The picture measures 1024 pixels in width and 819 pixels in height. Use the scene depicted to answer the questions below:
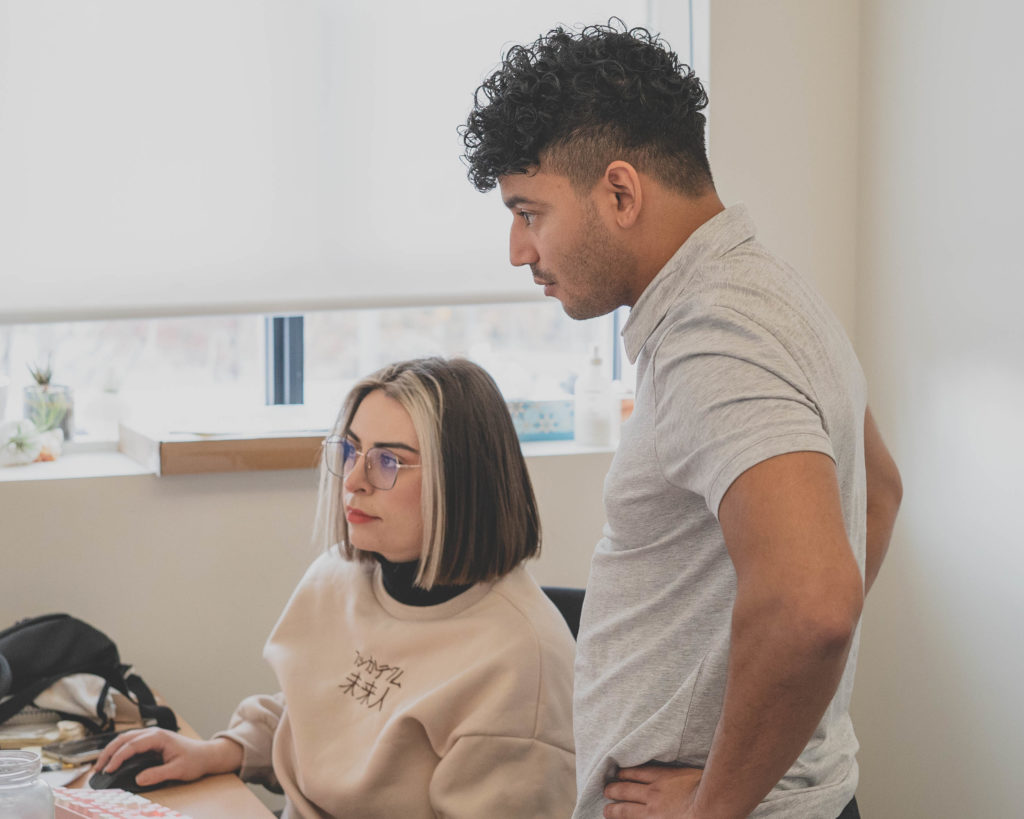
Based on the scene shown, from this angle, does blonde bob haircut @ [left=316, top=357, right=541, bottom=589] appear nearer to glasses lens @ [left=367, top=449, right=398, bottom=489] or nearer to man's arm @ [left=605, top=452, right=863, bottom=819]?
glasses lens @ [left=367, top=449, right=398, bottom=489]

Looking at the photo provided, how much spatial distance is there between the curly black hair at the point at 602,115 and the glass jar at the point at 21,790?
2.67 ft

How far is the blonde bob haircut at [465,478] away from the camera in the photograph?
1.65m

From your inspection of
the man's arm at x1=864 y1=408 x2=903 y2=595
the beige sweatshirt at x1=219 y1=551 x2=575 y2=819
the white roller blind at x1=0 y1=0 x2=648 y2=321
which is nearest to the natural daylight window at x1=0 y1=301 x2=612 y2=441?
the white roller blind at x1=0 y1=0 x2=648 y2=321

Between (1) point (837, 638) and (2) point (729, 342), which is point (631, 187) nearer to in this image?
(2) point (729, 342)

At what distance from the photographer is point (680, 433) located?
38.5 inches

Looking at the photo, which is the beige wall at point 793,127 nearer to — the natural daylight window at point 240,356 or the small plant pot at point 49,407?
the natural daylight window at point 240,356

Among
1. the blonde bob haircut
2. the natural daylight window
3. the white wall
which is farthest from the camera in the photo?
the natural daylight window

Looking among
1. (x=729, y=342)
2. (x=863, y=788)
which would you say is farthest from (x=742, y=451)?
(x=863, y=788)

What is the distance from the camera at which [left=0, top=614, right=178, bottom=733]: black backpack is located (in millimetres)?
1770

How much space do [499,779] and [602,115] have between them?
0.93 metres

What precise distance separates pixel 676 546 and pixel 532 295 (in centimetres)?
152

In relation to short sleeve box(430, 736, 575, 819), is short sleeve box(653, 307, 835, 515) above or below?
above

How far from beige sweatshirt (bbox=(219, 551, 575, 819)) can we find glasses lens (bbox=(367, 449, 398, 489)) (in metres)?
0.20

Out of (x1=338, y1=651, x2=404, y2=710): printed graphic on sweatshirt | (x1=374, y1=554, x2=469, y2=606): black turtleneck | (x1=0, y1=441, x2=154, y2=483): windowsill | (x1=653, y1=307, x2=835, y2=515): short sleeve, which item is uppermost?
(x1=653, y1=307, x2=835, y2=515): short sleeve
